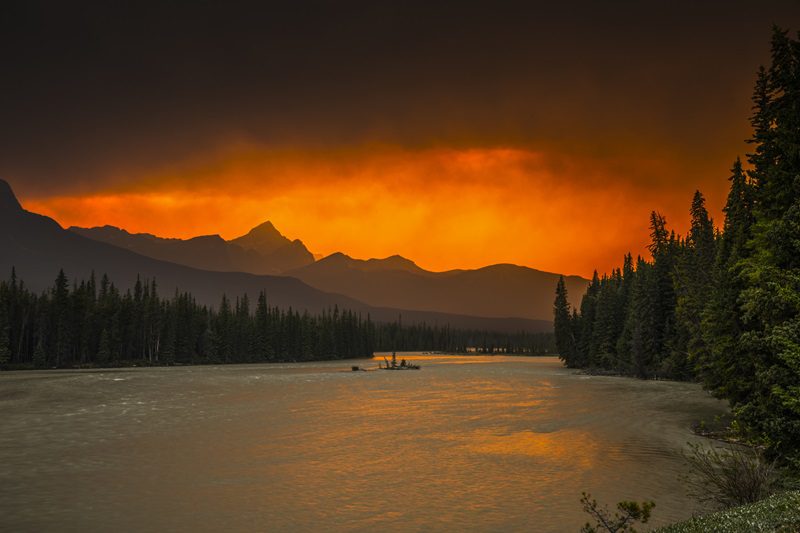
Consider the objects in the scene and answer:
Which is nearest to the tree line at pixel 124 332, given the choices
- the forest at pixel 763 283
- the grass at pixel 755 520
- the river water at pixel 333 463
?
the river water at pixel 333 463

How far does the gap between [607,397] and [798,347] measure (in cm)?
4464

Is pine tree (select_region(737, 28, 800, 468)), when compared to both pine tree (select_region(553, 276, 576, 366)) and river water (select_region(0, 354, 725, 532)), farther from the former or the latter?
pine tree (select_region(553, 276, 576, 366))

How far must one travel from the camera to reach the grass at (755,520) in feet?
34.5

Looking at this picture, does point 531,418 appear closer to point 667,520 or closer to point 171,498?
point 667,520

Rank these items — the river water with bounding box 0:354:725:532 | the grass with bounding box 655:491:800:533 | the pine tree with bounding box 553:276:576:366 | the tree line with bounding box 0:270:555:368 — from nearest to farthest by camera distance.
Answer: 1. the grass with bounding box 655:491:800:533
2. the river water with bounding box 0:354:725:532
3. the tree line with bounding box 0:270:555:368
4. the pine tree with bounding box 553:276:576:366

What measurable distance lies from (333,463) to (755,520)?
1967cm

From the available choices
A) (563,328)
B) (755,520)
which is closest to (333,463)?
(755,520)

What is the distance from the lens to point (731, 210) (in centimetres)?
4125

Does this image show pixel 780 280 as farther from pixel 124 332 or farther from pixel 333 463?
pixel 124 332

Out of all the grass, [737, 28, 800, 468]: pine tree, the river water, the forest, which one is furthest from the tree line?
the grass

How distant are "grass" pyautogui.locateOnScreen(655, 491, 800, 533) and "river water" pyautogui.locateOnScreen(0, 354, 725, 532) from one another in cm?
649

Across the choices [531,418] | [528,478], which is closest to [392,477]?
[528,478]

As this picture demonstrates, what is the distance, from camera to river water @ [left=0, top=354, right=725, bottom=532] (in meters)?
18.9

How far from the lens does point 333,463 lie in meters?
27.2
